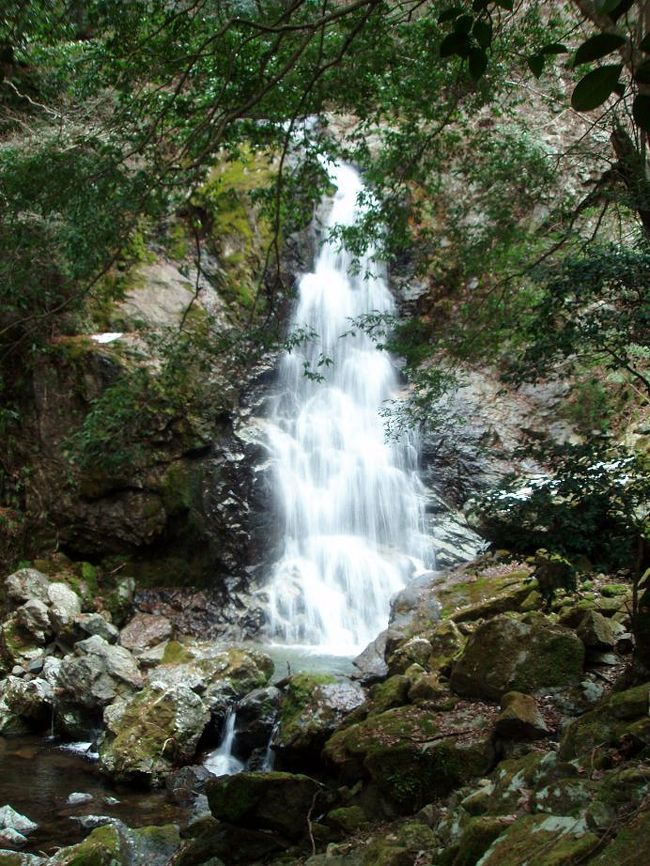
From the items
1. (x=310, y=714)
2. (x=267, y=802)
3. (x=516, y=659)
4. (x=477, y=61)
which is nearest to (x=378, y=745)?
(x=267, y=802)

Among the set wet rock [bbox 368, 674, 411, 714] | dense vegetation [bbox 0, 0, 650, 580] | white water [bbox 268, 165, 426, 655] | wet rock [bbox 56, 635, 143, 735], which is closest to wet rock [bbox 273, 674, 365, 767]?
wet rock [bbox 368, 674, 411, 714]

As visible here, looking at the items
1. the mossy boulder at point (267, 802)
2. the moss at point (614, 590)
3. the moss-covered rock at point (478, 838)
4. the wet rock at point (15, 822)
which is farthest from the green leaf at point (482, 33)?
the wet rock at point (15, 822)

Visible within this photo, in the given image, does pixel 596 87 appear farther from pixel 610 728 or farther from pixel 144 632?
pixel 144 632

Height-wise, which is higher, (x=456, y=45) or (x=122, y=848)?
(x=456, y=45)

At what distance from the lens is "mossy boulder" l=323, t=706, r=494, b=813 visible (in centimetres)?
460

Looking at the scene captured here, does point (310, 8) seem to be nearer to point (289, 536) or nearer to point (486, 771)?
point (486, 771)

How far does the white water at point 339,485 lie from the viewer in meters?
11.4

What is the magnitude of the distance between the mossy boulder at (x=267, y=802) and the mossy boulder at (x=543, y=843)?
2.53 m

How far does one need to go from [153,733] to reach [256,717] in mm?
1027

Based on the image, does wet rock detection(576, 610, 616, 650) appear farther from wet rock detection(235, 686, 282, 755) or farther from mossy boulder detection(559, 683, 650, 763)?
wet rock detection(235, 686, 282, 755)

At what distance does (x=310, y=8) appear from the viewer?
6.04 m

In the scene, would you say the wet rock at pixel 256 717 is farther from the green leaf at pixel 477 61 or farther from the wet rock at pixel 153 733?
the green leaf at pixel 477 61

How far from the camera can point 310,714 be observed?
629 cm

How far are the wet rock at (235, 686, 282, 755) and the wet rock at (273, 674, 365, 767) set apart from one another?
369 mm
